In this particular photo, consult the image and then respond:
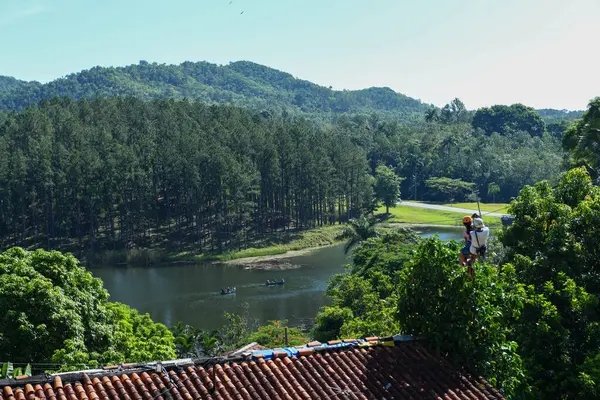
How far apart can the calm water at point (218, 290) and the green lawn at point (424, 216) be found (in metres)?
21.8

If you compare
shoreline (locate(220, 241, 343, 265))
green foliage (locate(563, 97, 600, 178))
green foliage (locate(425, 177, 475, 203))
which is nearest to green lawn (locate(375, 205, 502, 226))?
green foliage (locate(425, 177, 475, 203))

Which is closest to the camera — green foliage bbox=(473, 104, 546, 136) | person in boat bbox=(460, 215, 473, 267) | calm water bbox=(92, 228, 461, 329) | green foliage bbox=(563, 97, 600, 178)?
person in boat bbox=(460, 215, 473, 267)

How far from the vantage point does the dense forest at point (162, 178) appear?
74.6 metres

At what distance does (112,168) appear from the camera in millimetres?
74000

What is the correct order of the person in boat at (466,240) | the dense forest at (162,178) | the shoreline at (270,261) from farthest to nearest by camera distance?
1. the dense forest at (162,178)
2. the shoreline at (270,261)
3. the person in boat at (466,240)

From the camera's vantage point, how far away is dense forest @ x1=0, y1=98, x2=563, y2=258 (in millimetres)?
74625

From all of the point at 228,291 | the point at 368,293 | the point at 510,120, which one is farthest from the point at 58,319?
the point at 510,120

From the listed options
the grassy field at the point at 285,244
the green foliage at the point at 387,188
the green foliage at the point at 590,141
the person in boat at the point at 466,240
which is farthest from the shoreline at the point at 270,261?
the person in boat at the point at 466,240

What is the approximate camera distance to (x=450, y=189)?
368 feet

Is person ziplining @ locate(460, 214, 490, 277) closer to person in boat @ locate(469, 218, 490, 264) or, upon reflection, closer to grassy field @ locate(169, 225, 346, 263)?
person in boat @ locate(469, 218, 490, 264)

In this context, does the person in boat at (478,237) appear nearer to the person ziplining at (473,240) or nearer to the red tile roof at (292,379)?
the person ziplining at (473,240)

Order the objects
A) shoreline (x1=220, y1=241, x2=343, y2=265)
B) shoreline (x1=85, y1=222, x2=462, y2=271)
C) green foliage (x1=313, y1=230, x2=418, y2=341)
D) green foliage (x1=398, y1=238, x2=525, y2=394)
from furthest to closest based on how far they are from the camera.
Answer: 1. shoreline (x1=220, y1=241, x2=343, y2=265)
2. shoreline (x1=85, y1=222, x2=462, y2=271)
3. green foliage (x1=313, y1=230, x2=418, y2=341)
4. green foliage (x1=398, y1=238, x2=525, y2=394)

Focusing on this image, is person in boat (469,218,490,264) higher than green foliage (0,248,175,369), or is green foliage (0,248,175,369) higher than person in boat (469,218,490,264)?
person in boat (469,218,490,264)

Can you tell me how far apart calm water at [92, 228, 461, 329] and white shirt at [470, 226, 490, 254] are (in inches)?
1282
